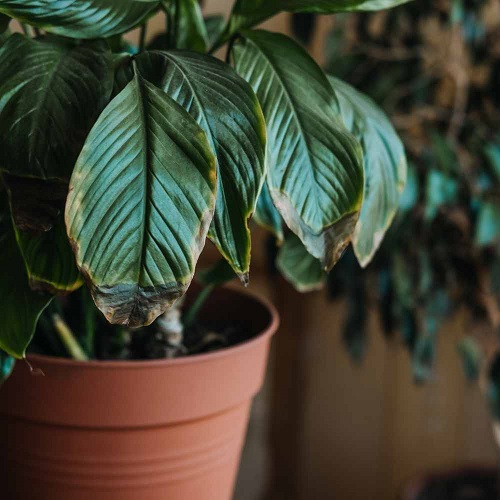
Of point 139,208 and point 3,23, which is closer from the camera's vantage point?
point 139,208

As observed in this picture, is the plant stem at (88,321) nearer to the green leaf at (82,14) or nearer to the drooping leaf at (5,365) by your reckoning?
the drooping leaf at (5,365)

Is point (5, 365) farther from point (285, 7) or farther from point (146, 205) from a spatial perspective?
point (285, 7)

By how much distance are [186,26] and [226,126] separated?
197 mm

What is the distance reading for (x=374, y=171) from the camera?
714 millimetres

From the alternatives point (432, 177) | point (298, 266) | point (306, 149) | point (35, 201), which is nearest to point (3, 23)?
point (35, 201)

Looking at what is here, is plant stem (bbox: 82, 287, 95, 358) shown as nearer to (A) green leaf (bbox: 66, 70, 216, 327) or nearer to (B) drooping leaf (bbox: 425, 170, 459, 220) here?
(A) green leaf (bbox: 66, 70, 216, 327)

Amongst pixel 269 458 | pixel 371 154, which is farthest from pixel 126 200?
pixel 269 458

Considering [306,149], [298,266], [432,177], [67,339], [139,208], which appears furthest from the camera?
[432,177]

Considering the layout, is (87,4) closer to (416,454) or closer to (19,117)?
(19,117)

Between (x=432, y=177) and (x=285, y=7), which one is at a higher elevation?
(x=285, y=7)

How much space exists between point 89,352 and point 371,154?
A: 0.38 metres

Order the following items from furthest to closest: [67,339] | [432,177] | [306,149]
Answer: [432,177] → [67,339] → [306,149]

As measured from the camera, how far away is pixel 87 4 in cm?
59

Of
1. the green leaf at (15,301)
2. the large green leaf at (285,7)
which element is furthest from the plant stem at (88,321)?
the large green leaf at (285,7)
